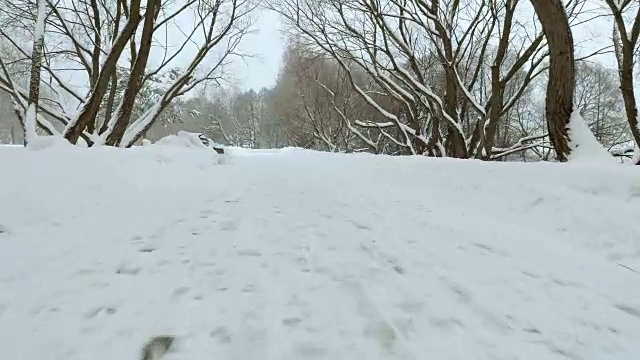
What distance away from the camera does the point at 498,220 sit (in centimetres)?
418

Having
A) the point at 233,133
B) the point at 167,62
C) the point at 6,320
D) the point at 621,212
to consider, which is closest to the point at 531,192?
the point at 621,212

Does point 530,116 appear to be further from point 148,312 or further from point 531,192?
point 148,312

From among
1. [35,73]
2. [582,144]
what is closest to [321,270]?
[582,144]

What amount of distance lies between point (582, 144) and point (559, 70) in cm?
119

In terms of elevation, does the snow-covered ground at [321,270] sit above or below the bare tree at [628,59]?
below

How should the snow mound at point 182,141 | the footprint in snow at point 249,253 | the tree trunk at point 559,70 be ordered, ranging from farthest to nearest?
1. the snow mound at point 182,141
2. the tree trunk at point 559,70
3. the footprint in snow at point 249,253

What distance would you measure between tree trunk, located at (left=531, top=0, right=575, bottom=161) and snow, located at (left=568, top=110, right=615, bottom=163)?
79 mm

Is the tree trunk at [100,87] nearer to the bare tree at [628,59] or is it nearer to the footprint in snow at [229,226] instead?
the footprint in snow at [229,226]

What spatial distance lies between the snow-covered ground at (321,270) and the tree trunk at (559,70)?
1.76 meters

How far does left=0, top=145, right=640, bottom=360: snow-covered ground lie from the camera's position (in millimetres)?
1790

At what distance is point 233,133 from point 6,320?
5723 centimetres

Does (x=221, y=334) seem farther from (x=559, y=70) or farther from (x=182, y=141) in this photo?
(x=182, y=141)

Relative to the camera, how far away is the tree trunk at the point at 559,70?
20.0 ft

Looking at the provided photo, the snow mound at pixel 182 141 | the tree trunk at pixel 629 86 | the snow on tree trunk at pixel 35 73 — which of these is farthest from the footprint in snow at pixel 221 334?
the snow mound at pixel 182 141
